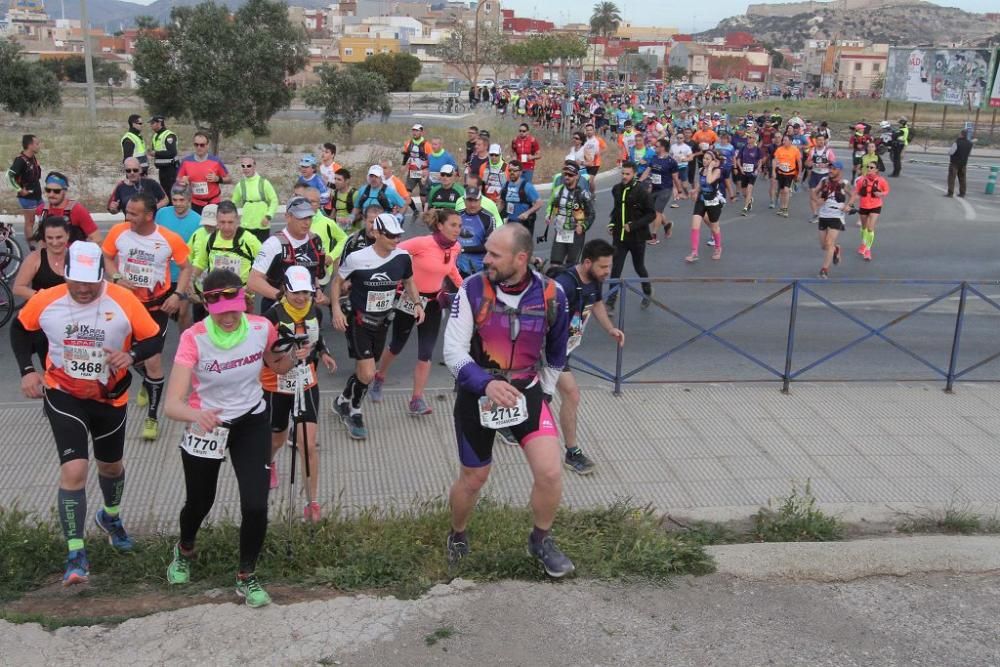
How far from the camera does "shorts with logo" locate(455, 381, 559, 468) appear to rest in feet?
16.4

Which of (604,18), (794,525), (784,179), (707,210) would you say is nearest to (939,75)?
(784,179)

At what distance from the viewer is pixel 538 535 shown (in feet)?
17.0

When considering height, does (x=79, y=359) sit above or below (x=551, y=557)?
above

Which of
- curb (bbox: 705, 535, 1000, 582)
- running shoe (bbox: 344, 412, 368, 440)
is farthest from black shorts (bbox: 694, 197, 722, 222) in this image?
curb (bbox: 705, 535, 1000, 582)

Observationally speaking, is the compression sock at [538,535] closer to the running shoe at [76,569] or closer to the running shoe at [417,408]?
the running shoe at [76,569]

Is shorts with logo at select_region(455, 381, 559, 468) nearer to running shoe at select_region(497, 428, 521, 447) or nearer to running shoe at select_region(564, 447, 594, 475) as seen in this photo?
running shoe at select_region(564, 447, 594, 475)

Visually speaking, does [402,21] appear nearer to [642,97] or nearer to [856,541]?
[642,97]

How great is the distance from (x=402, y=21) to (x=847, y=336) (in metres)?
173

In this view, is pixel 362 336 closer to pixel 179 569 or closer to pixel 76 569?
pixel 179 569

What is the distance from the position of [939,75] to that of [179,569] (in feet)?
156

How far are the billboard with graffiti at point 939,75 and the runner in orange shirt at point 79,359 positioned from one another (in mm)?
46475

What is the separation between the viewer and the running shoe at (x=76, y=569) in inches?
195

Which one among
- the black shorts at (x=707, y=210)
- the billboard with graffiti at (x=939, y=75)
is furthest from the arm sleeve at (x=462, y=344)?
the billboard with graffiti at (x=939, y=75)

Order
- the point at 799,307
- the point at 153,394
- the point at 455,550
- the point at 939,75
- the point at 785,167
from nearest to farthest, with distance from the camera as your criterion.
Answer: the point at 455,550 < the point at 153,394 < the point at 799,307 < the point at 785,167 < the point at 939,75
